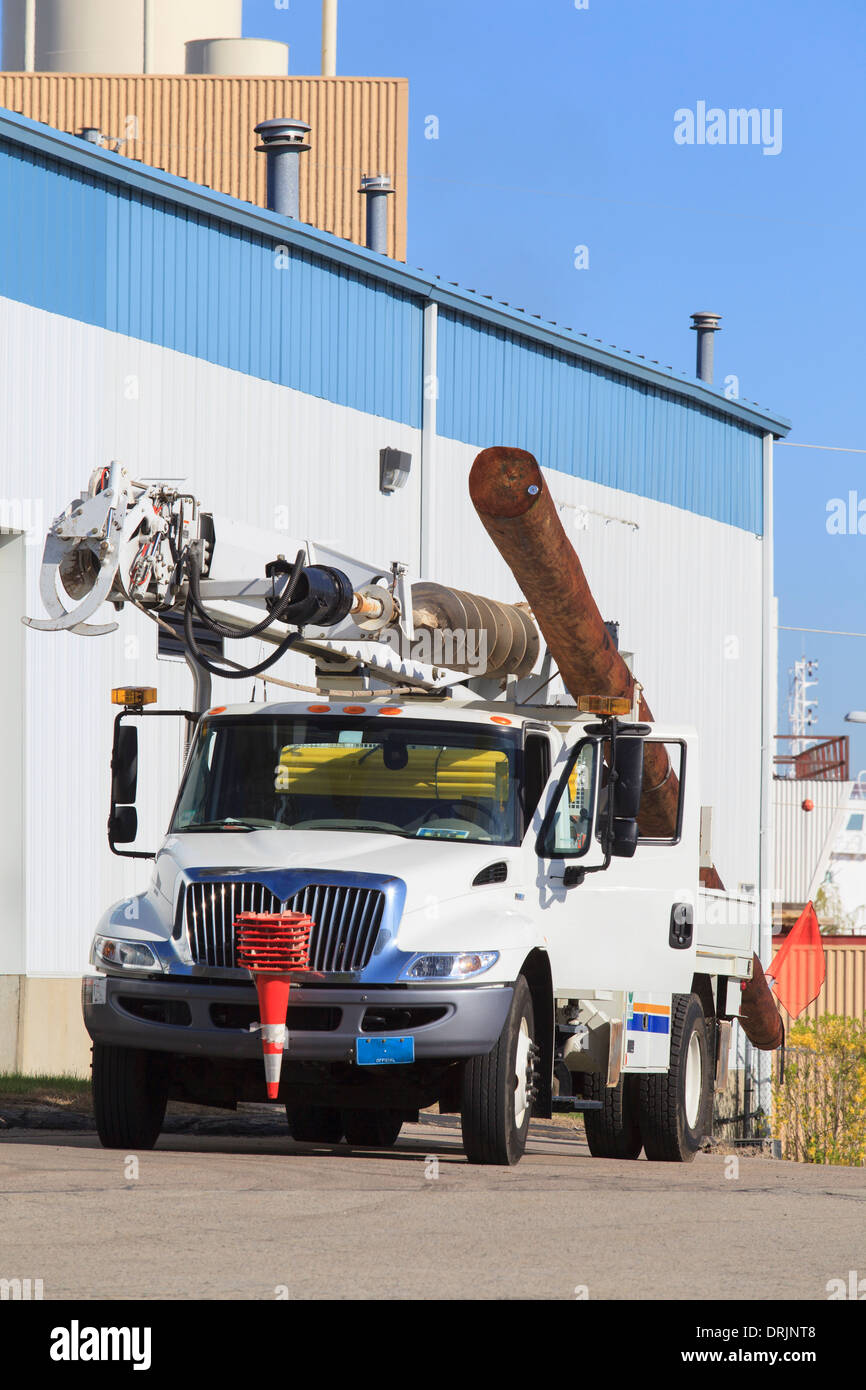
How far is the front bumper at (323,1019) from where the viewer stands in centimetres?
1135

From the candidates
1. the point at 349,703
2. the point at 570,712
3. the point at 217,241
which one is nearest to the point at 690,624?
the point at 217,241

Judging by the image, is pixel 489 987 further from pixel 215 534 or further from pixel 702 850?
pixel 702 850

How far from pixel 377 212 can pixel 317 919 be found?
71.1ft

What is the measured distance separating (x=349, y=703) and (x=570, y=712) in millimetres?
2253

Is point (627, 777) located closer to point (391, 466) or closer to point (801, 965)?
point (391, 466)

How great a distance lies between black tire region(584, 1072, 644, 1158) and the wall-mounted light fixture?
11.0 m

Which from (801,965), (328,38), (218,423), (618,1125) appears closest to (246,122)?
(328,38)

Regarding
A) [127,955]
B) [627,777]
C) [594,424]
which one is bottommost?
[127,955]

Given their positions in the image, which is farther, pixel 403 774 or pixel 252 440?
pixel 252 440

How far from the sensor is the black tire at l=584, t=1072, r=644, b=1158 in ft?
46.7

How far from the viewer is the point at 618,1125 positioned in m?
14.6

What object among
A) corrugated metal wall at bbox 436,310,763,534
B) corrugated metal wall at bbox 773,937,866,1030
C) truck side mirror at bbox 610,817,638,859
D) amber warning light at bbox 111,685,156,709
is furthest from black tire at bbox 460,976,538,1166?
corrugated metal wall at bbox 773,937,866,1030

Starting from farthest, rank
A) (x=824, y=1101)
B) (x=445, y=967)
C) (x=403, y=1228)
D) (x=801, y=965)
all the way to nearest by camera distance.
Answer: (x=824, y=1101)
(x=801, y=965)
(x=445, y=967)
(x=403, y=1228)

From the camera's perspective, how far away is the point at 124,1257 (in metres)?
7.90
